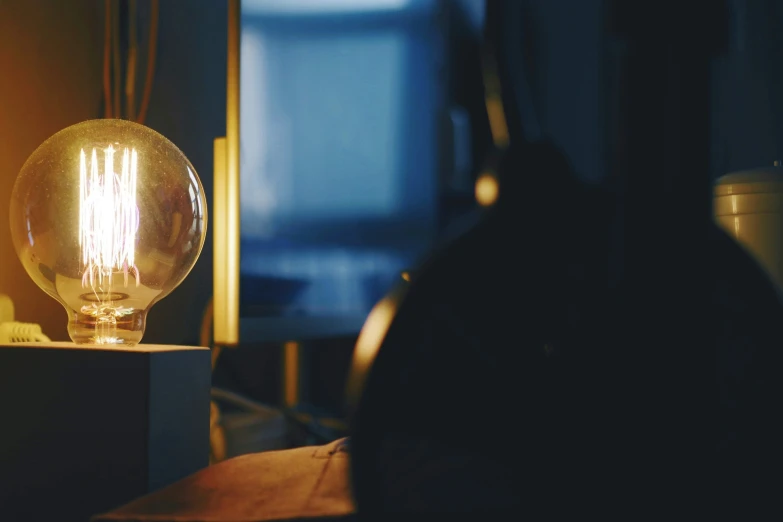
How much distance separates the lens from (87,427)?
1.79 ft

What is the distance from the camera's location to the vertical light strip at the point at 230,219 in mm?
706

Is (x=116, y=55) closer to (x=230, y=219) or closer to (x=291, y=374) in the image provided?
(x=230, y=219)

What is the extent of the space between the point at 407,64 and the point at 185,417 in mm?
691

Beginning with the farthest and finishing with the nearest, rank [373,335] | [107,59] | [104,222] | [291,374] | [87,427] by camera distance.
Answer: [291,374]
[107,59]
[104,222]
[87,427]
[373,335]

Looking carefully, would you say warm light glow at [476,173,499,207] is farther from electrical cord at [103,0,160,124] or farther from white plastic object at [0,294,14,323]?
electrical cord at [103,0,160,124]

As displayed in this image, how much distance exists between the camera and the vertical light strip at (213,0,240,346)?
27.8 inches

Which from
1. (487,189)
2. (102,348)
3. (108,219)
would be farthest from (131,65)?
(487,189)

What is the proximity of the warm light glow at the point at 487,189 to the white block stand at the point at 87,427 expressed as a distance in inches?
13.3

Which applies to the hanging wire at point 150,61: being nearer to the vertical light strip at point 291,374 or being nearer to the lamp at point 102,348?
the lamp at point 102,348

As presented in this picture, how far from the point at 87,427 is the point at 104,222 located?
0.22 m

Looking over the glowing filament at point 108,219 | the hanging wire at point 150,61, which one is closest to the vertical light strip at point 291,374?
the hanging wire at point 150,61

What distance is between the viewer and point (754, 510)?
308mm

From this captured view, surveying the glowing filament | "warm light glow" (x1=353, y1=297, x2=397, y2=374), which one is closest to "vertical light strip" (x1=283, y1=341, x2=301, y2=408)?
the glowing filament

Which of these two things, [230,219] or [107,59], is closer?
[230,219]
